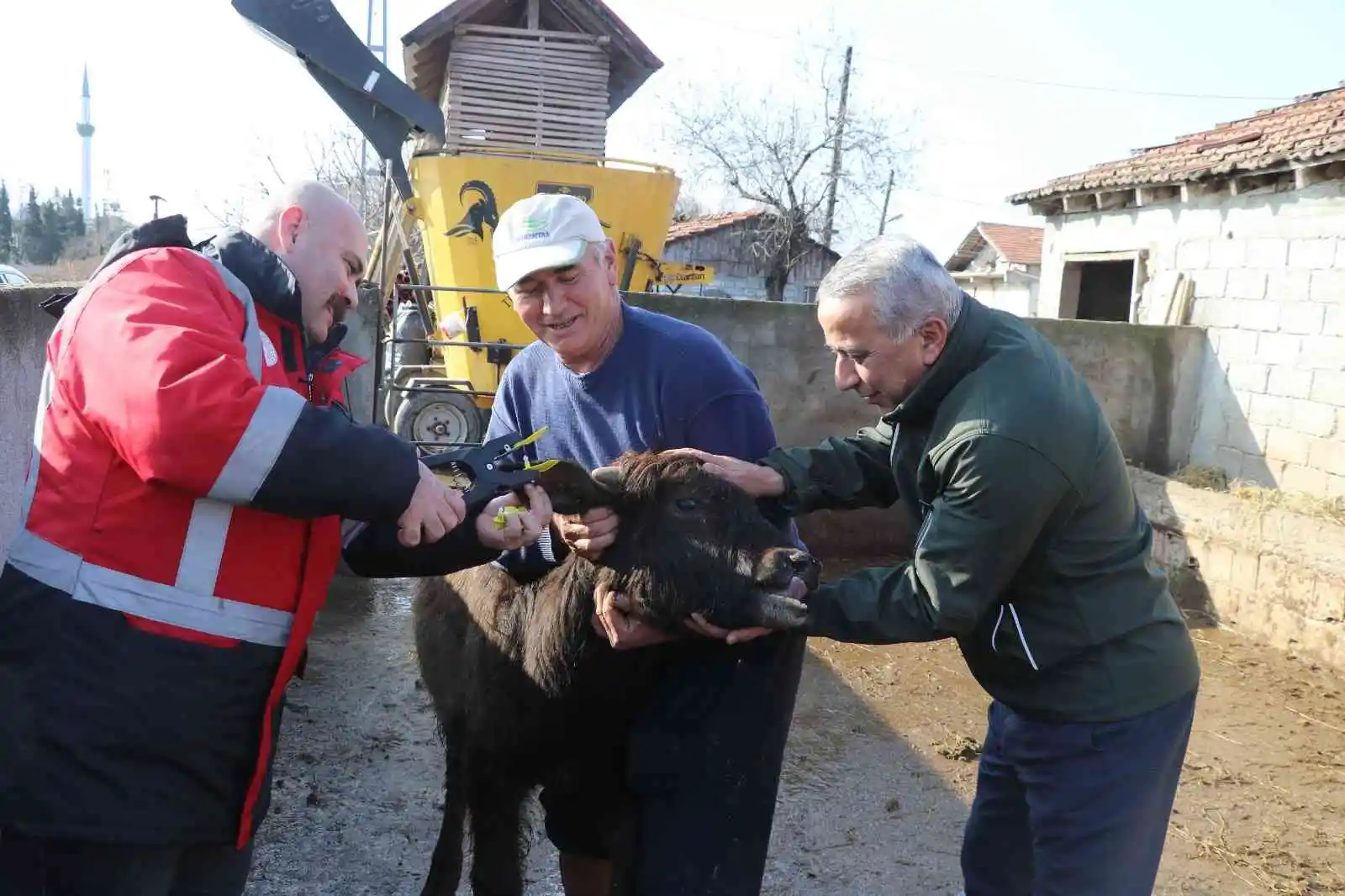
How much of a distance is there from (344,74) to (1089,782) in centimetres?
1010

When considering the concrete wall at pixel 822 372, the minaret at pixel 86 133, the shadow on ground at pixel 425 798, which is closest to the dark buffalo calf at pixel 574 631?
the shadow on ground at pixel 425 798

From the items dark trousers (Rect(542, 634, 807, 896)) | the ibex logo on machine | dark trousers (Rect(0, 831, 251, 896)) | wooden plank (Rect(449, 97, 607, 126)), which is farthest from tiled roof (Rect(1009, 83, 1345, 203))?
dark trousers (Rect(0, 831, 251, 896))

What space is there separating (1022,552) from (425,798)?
3.43 metres

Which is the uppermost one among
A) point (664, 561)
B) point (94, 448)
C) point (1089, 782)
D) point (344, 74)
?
point (344, 74)

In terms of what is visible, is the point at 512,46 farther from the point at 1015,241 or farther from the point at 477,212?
the point at 1015,241

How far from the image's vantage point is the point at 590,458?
315 cm

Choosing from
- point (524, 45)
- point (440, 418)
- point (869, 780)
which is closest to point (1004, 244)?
point (524, 45)

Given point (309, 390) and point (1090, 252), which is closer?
point (309, 390)

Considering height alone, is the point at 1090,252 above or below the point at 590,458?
above

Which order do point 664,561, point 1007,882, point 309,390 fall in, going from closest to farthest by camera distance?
point 309,390 → point 664,561 → point 1007,882

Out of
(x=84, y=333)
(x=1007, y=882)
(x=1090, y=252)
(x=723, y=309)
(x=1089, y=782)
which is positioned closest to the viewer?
(x=84, y=333)

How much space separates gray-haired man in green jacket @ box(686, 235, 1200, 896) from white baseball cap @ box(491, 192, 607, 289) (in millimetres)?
735

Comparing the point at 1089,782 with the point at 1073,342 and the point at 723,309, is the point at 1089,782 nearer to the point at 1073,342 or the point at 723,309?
the point at 723,309

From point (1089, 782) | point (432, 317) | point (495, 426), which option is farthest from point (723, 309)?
point (1089, 782)
